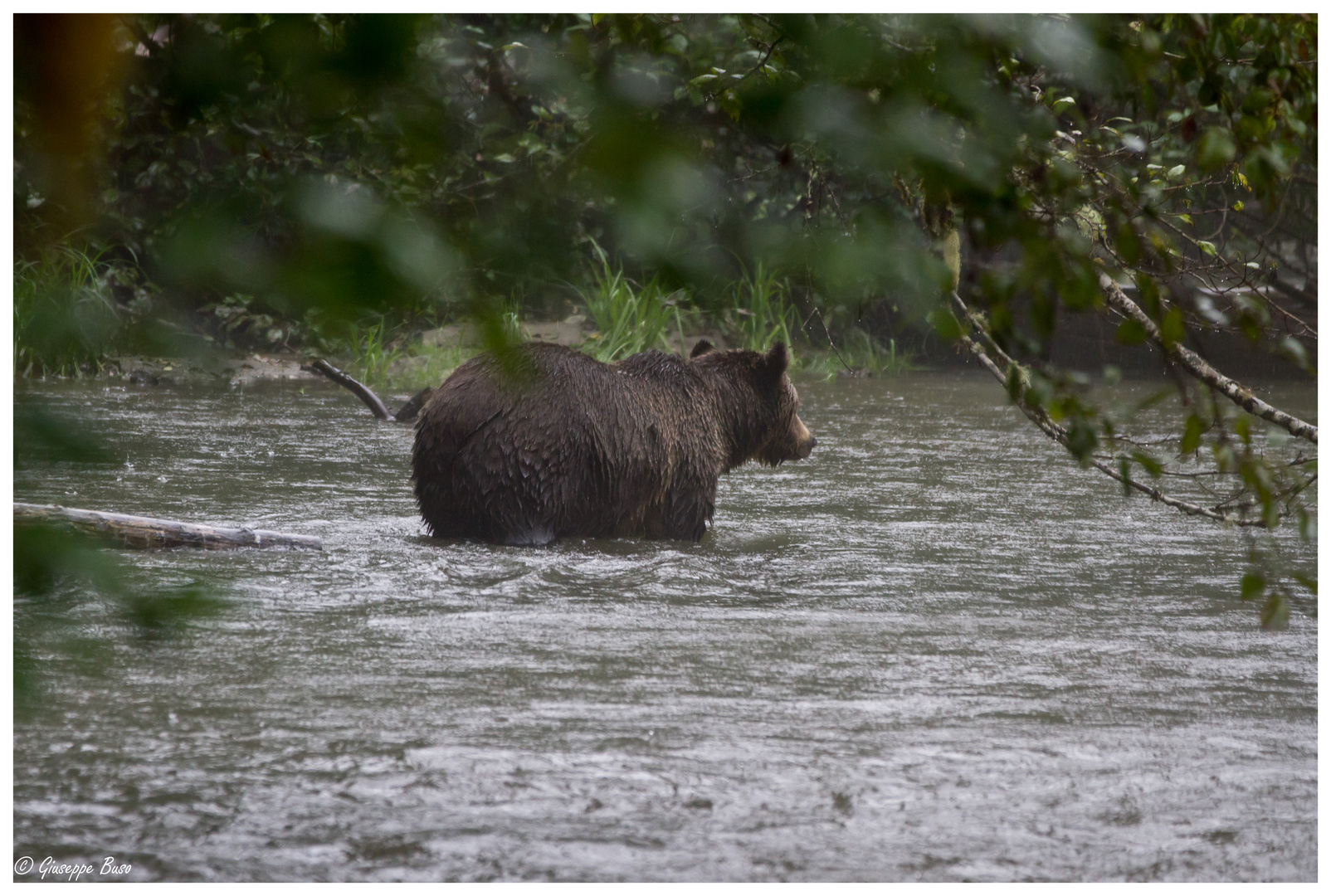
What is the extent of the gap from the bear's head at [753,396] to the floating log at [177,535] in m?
2.51

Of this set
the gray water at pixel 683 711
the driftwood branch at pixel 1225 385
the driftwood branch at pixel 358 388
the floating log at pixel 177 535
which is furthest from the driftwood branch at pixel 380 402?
the driftwood branch at pixel 1225 385

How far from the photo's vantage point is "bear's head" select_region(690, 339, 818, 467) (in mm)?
8289

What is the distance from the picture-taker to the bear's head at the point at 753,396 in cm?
829

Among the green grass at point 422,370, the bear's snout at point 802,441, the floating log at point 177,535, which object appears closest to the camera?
the floating log at point 177,535

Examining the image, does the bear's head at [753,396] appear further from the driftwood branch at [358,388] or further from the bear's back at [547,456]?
the driftwood branch at [358,388]

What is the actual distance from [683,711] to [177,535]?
3.17 metres

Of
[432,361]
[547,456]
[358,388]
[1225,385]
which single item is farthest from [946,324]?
[432,361]

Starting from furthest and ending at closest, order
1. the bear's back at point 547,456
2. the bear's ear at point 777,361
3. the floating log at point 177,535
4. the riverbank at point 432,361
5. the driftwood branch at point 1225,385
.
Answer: the riverbank at point 432,361, the bear's ear at point 777,361, the bear's back at point 547,456, the floating log at point 177,535, the driftwood branch at point 1225,385

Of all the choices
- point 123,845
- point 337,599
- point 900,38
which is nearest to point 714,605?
point 337,599

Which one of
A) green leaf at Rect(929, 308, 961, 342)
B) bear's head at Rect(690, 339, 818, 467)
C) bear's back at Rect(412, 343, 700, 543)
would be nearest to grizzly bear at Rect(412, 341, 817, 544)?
bear's back at Rect(412, 343, 700, 543)

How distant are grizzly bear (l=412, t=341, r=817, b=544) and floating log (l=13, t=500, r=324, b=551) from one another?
2.46 ft

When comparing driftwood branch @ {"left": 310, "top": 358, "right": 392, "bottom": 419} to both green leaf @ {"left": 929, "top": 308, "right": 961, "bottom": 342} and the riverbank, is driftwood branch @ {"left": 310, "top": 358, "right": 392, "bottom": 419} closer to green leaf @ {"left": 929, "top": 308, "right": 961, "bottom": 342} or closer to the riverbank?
the riverbank

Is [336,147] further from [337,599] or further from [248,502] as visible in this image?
[248,502]

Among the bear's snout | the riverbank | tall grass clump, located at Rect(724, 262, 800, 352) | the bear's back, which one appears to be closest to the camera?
the bear's back
